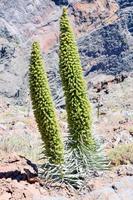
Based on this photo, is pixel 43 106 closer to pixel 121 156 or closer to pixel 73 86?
pixel 73 86

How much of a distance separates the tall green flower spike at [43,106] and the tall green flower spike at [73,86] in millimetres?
386

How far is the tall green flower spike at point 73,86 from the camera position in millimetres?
11555

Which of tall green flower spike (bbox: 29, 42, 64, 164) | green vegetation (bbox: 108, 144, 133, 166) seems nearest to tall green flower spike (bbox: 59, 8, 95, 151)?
tall green flower spike (bbox: 29, 42, 64, 164)

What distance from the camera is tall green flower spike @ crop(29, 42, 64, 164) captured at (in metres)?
11.4

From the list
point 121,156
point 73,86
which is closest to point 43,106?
point 73,86

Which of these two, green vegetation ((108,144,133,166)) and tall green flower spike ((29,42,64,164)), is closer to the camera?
tall green flower spike ((29,42,64,164))

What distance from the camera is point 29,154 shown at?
16.4 meters

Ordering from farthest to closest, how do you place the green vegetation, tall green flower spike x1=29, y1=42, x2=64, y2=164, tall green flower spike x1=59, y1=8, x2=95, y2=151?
1. the green vegetation
2. tall green flower spike x1=59, y1=8, x2=95, y2=151
3. tall green flower spike x1=29, y1=42, x2=64, y2=164

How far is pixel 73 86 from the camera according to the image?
11.6 m

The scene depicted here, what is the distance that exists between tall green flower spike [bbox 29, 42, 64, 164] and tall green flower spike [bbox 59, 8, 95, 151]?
39 cm

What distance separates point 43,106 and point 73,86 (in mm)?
697

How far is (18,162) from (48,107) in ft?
5.79

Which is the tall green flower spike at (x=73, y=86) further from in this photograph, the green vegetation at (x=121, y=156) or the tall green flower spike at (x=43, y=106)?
the green vegetation at (x=121, y=156)

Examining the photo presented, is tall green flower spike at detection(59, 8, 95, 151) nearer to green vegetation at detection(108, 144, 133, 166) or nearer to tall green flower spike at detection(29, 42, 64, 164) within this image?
tall green flower spike at detection(29, 42, 64, 164)
